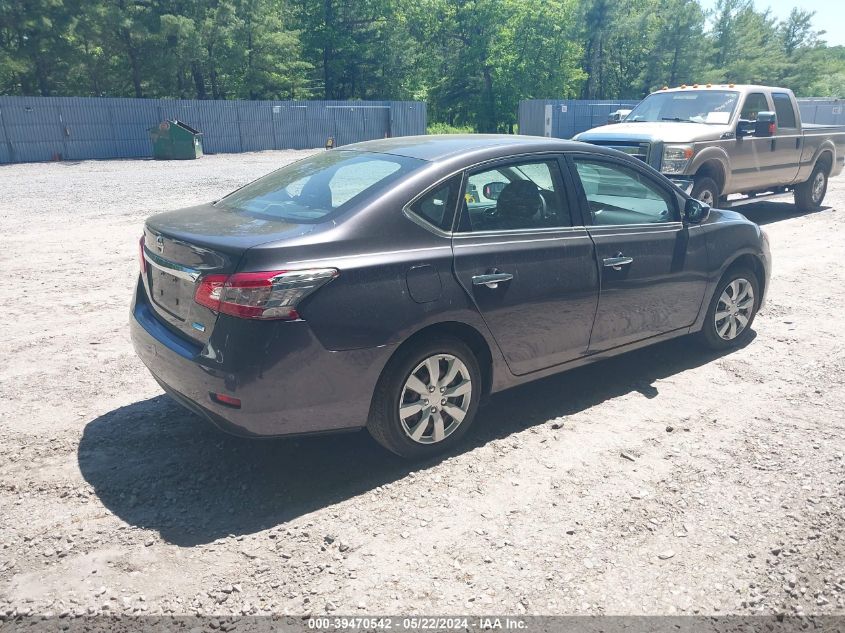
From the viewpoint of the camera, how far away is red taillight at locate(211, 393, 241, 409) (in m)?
3.33

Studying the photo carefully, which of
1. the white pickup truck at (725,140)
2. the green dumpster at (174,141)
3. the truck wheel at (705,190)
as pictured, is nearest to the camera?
the white pickup truck at (725,140)

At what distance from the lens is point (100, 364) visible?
5320 mm

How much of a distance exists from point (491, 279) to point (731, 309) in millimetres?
2603

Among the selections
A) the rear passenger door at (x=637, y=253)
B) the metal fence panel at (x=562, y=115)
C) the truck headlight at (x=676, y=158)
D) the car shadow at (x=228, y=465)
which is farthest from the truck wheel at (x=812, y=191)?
the metal fence panel at (x=562, y=115)

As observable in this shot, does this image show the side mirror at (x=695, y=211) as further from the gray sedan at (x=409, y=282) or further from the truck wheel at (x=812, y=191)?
the truck wheel at (x=812, y=191)

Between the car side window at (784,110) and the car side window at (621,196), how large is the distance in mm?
8141

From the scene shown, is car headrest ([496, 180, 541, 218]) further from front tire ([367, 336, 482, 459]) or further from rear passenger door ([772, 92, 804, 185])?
rear passenger door ([772, 92, 804, 185])

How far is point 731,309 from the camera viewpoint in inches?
219

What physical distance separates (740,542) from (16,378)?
15.4 feet

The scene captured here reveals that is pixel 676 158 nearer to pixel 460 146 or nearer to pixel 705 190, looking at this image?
pixel 705 190

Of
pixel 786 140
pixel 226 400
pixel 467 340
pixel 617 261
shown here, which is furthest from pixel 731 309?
pixel 786 140

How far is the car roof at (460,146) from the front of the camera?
4.13m

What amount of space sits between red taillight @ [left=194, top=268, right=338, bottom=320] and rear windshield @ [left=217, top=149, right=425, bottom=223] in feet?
1.45

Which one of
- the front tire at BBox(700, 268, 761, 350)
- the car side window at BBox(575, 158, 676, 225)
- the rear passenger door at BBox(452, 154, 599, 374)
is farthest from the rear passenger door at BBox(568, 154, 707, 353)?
the front tire at BBox(700, 268, 761, 350)
